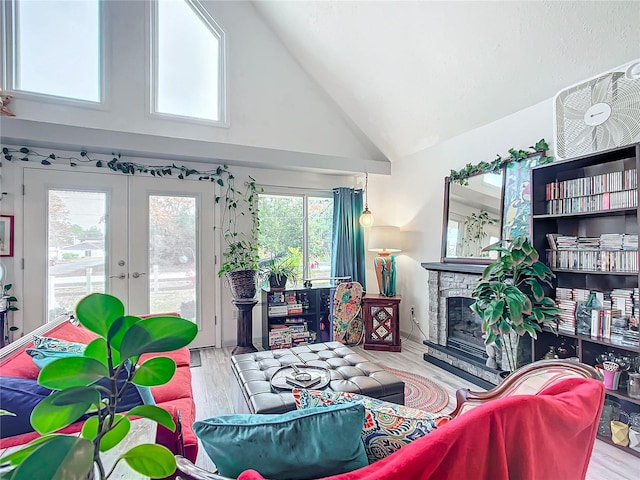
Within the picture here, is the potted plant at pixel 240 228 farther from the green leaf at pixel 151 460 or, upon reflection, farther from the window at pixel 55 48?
the green leaf at pixel 151 460

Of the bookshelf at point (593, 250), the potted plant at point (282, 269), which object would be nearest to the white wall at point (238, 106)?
the potted plant at point (282, 269)

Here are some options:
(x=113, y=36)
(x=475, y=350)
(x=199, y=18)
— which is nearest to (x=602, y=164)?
(x=475, y=350)

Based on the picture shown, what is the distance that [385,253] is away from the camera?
4461 mm

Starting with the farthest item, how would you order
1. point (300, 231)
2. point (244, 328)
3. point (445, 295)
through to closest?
point (300, 231)
point (244, 328)
point (445, 295)

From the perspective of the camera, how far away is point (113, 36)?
3.62 metres

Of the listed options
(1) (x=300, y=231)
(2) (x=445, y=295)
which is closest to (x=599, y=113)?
(2) (x=445, y=295)

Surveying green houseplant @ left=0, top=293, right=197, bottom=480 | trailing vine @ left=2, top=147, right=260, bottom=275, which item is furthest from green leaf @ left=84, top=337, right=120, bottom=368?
trailing vine @ left=2, top=147, right=260, bottom=275

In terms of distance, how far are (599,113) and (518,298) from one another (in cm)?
133

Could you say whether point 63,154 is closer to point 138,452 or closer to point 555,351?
point 138,452

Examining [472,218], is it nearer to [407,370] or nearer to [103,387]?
[407,370]

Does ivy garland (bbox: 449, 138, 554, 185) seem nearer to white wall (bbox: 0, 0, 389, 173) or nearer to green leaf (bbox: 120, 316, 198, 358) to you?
white wall (bbox: 0, 0, 389, 173)

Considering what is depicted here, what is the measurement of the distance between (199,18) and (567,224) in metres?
4.44

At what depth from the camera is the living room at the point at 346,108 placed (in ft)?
8.57

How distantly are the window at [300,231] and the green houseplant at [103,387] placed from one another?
3879 millimetres
